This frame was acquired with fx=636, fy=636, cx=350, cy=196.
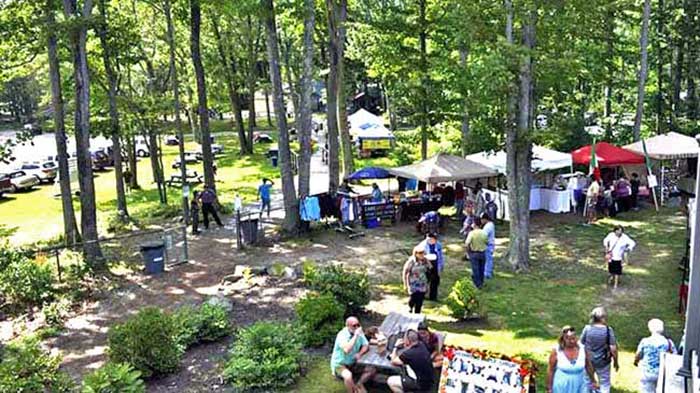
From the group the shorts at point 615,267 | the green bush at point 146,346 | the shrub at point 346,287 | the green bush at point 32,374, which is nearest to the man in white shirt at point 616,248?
the shorts at point 615,267

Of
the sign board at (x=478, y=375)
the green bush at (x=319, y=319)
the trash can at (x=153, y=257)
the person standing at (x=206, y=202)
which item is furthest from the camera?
the person standing at (x=206, y=202)

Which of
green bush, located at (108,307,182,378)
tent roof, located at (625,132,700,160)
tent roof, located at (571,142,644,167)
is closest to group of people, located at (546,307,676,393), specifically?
green bush, located at (108,307,182,378)

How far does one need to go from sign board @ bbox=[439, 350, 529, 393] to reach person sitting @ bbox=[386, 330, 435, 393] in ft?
0.74

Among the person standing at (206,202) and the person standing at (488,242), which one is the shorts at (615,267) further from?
the person standing at (206,202)

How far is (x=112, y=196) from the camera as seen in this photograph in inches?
1220

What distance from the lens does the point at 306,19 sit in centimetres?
1759

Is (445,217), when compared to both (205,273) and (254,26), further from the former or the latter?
(254,26)

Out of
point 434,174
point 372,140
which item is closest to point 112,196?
point 372,140

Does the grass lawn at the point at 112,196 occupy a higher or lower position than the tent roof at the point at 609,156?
lower

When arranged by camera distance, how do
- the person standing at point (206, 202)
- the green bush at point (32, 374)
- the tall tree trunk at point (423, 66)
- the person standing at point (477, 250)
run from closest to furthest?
the green bush at point (32, 374) < the person standing at point (477, 250) < the person standing at point (206, 202) < the tall tree trunk at point (423, 66)

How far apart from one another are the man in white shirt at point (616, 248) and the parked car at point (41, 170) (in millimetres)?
31834

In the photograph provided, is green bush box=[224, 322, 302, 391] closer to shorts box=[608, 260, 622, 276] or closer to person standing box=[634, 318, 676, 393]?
person standing box=[634, 318, 676, 393]

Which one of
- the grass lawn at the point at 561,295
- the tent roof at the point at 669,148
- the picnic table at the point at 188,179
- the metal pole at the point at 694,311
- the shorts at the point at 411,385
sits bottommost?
the grass lawn at the point at 561,295

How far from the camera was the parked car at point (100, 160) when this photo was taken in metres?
39.5
